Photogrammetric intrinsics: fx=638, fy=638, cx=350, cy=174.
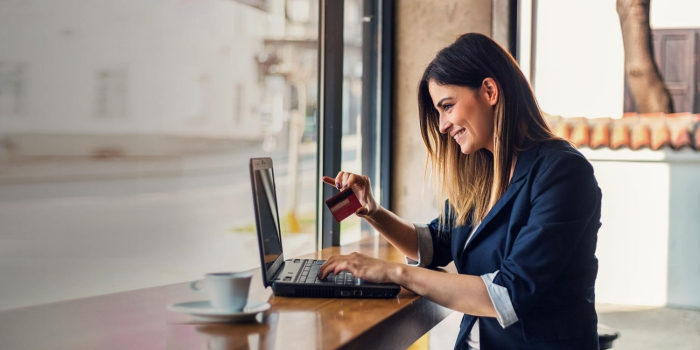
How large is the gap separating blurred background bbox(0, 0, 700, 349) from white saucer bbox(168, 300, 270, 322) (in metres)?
0.38

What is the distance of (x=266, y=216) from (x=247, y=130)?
68 cm

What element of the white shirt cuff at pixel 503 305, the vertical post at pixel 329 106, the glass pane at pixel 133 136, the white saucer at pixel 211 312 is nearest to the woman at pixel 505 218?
the white shirt cuff at pixel 503 305

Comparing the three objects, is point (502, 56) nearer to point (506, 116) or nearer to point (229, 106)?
point (506, 116)

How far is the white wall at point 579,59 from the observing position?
3.55 metres

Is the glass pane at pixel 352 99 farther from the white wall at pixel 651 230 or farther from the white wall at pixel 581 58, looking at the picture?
the white wall at pixel 651 230

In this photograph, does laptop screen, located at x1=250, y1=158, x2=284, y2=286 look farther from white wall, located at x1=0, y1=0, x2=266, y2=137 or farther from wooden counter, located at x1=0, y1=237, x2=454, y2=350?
white wall, located at x1=0, y1=0, x2=266, y2=137

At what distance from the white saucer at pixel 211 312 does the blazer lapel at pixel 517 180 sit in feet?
2.06

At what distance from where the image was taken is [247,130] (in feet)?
7.20

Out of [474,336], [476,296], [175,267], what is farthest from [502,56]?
[175,267]

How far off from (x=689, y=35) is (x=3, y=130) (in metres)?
3.31

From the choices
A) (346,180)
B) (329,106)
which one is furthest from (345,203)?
(329,106)

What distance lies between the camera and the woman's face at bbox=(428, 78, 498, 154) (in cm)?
162

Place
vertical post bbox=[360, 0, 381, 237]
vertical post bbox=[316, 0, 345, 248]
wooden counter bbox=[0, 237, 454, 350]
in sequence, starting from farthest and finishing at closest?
vertical post bbox=[360, 0, 381, 237] → vertical post bbox=[316, 0, 345, 248] → wooden counter bbox=[0, 237, 454, 350]

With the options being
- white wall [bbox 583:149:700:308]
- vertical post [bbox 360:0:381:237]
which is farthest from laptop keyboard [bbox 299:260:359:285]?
white wall [bbox 583:149:700:308]
